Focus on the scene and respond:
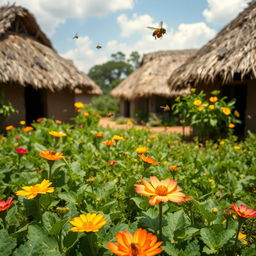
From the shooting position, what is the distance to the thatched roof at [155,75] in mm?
11555

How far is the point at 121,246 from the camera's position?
2.22ft

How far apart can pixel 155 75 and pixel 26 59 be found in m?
7.14

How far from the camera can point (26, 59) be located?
6793 millimetres

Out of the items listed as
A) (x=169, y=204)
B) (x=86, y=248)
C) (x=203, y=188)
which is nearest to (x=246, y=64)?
(x=203, y=188)

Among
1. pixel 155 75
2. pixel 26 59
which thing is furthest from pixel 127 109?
pixel 26 59

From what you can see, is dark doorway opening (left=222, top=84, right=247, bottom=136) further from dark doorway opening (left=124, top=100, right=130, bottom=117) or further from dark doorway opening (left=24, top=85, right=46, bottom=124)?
dark doorway opening (left=124, top=100, right=130, bottom=117)

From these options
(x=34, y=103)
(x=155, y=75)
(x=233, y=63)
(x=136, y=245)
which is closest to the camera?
(x=136, y=245)

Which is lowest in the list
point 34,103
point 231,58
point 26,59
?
point 34,103

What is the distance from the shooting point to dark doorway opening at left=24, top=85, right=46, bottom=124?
25.9ft

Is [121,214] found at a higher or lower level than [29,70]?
lower

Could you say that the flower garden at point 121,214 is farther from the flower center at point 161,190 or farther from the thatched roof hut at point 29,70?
the thatched roof hut at point 29,70

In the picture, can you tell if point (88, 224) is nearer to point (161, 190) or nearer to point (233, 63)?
point (161, 190)

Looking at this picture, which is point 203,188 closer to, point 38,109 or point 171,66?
point 38,109

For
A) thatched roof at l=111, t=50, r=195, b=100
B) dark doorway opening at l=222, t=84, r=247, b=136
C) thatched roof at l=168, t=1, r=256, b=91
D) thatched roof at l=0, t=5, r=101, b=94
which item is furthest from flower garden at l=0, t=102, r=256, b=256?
thatched roof at l=111, t=50, r=195, b=100
